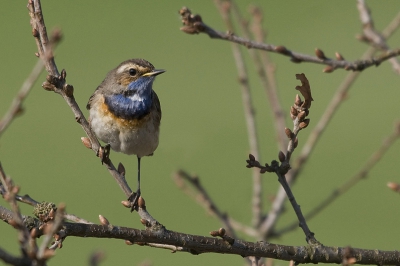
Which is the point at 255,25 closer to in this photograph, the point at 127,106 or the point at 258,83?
the point at 127,106

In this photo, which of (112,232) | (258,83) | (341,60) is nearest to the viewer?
(112,232)

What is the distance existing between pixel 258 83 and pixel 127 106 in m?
10.5

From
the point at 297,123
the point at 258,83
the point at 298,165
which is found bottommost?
the point at 258,83

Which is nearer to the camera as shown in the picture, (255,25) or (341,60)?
(341,60)

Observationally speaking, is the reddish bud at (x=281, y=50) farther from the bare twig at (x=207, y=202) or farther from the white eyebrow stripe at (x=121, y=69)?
the white eyebrow stripe at (x=121, y=69)

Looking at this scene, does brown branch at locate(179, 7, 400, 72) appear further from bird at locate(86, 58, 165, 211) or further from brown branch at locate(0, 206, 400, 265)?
bird at locate(86, 58, 165, 211)

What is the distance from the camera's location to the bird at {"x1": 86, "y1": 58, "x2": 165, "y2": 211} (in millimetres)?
5035

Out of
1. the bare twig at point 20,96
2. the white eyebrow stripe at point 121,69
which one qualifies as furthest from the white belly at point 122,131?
the bare twig at point 20,96

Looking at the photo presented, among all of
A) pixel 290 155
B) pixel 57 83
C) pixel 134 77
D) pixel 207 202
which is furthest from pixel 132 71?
pixel 290 155

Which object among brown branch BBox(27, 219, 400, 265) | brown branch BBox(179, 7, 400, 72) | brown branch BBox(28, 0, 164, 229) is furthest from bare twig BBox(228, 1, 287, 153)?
brown branch BBox(179, 7, 400, 72)

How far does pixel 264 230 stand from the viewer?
515 centimetres

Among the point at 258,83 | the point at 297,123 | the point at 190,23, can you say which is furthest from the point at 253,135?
the point at 258,83

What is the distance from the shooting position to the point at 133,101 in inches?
208

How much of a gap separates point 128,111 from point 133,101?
146 mm
